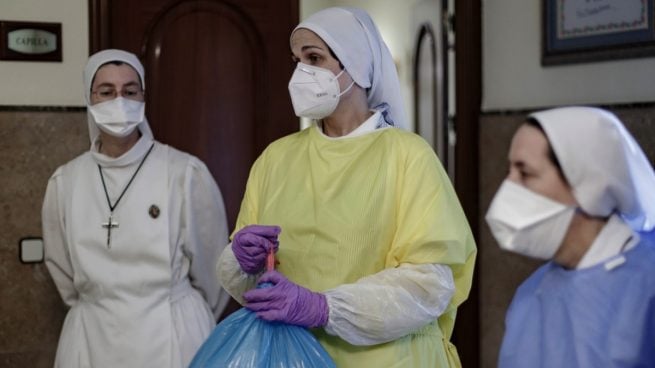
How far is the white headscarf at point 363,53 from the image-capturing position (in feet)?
7.34

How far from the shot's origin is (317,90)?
2242 mm

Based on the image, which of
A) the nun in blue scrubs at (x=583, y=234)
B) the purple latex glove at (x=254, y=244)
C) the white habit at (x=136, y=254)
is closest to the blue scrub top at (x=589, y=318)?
the nun in blue scrubs at (x=583, y=234)

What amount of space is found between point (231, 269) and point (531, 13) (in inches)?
70.7

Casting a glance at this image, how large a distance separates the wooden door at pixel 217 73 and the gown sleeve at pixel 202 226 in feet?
2.71

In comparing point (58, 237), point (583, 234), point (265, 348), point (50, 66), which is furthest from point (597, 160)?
point (50, 66)

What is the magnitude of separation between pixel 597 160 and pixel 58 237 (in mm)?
1856

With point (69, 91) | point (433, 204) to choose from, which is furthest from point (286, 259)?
point (69, 91)

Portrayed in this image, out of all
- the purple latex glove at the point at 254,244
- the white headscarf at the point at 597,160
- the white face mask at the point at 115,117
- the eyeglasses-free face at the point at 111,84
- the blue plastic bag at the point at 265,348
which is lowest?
the blue plastic bag at the point at 265,348

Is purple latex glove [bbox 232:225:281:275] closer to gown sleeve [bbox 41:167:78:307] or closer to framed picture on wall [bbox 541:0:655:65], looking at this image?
gown sleeve [bbox 41:167:78:307]

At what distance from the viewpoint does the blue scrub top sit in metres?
1.49

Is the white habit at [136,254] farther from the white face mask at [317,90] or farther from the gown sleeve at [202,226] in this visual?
the white face mask at [317,90]

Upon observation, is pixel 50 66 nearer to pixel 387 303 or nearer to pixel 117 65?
pixel 117 65

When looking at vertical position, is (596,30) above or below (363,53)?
above

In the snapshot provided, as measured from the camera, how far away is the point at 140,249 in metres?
2.76
